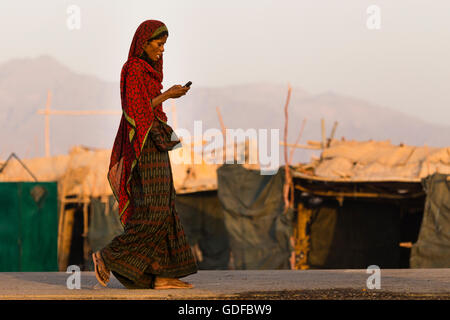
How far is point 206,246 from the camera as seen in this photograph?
1588 cm

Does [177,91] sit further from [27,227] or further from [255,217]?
[255,217]

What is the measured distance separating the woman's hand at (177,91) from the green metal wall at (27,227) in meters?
7.66

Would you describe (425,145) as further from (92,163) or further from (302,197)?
(92,163)

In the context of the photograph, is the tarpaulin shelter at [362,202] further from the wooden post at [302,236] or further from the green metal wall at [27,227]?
the green metal wall at [27,227]

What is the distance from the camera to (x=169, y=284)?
15.5ft

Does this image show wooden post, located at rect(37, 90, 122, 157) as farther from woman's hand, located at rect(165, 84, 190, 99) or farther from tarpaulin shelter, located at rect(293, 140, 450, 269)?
woman's hand, located at rect(165, 84, 190, 99)

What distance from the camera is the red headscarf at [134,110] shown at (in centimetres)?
464

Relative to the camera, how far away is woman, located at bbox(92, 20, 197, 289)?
182 inches

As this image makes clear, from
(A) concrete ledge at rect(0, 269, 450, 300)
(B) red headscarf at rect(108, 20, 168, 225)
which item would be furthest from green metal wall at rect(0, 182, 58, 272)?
(B) red headscarf at rect(108, 20, 168, 225)

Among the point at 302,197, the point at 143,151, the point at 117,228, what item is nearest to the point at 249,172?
the point at 302,197

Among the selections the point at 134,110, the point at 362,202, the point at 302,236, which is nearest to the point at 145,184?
the point at 134,110

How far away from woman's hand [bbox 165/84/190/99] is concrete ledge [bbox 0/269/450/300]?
103 cm

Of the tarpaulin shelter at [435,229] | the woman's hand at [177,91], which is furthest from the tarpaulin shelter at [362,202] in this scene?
the woman's hand at [177,91]
